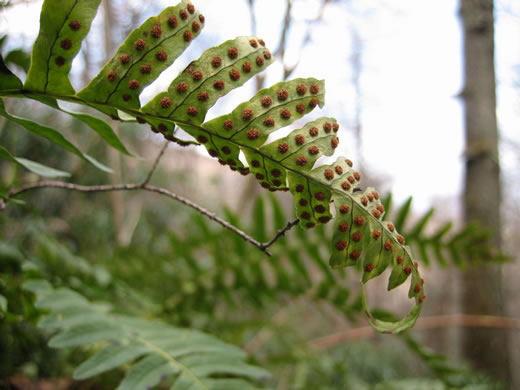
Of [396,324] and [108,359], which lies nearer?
[396,324]

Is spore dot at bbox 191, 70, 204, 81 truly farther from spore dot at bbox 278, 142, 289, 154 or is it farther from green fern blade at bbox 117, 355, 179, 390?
green fern blade at bbox 117, 355, 179, 390

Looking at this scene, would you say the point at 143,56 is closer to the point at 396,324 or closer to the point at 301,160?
the point at 301,160

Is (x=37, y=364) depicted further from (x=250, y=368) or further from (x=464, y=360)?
(x=464, y=360)

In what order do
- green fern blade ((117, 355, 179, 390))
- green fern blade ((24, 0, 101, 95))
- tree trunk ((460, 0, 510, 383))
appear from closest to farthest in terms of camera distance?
1. green fern blade ((24, 0, 101, 95))
2. green fern blade ((117, 355, 179, 390))
3. tree trunk ((460, 0, 510, 383))

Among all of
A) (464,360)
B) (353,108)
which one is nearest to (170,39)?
(464,360)

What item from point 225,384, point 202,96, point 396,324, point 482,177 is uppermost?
point 202,96

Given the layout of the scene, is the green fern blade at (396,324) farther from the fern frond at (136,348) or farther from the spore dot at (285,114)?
the fern frond at (136,348)

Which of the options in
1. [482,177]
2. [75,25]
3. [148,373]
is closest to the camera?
[75,25]

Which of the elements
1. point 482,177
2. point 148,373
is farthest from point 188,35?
point 482,177

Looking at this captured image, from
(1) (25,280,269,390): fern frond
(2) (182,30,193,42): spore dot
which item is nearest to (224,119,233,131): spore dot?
(2) (182,30,193,42): spore dot
